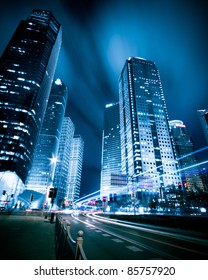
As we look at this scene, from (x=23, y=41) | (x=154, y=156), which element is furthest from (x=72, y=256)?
(x=23, y=41)

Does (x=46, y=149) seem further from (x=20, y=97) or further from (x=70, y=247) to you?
(x=70, y=247)

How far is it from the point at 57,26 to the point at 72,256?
236027mm

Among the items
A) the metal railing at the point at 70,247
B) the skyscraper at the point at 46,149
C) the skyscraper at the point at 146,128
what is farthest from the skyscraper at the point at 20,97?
the skyscraper at the point at 146,128

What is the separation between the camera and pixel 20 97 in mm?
103188

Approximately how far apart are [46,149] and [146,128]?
106 metres

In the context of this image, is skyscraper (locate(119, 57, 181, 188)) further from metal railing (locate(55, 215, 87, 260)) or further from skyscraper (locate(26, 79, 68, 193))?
metal railing (locate(55, 215, 87, 260))

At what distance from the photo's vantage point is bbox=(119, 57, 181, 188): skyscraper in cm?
12780

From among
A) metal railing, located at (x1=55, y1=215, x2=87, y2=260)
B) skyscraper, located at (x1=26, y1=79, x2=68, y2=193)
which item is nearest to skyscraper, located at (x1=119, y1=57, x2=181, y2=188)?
skyscraper, located at (x1=26, y1=79, x2=68, y2=193)

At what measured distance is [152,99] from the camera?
162750 millimetres

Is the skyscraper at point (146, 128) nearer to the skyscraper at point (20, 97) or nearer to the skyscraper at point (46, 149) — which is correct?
the skyscraper at point (46, 149)

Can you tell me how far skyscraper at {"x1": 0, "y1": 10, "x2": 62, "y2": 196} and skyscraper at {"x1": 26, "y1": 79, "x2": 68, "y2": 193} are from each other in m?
38.1

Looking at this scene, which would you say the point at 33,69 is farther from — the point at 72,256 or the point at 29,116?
the point at 72,256

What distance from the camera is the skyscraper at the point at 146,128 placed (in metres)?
128

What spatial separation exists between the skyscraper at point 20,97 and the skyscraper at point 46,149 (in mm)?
38076
